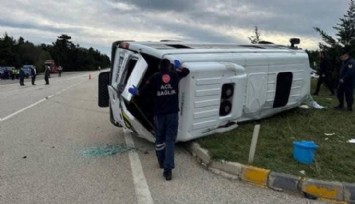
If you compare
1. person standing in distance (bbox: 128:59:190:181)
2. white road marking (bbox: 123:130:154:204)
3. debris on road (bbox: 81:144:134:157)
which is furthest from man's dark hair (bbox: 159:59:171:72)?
debris on road (bbox: 81:144:134:157)

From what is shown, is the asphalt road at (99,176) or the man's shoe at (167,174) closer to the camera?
the asphalt road at (99,176)

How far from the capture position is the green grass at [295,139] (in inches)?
251

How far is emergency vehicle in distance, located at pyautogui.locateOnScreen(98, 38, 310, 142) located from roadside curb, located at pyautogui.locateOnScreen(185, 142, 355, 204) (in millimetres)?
1395

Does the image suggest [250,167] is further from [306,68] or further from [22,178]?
[306,68]

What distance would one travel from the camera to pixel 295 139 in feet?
27.8

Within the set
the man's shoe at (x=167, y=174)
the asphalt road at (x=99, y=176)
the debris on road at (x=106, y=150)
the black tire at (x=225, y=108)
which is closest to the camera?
the asphalt road at (x=99, y=176)

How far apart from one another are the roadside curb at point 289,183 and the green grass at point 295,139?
0.20 metres

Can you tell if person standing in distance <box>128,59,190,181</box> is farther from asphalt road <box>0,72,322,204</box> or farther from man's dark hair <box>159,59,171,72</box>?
asphalt road <box>0,72,322,204</box>

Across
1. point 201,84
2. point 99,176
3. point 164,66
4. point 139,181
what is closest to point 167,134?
point 139,181

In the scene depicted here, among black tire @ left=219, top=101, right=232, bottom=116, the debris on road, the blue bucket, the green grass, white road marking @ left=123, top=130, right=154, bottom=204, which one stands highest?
black tire @ left=219, top=101, right=232, bottom=116

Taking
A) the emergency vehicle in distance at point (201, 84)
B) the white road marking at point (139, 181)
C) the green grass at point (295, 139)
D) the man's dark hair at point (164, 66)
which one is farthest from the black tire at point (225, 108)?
the man's dark hair at point (164, 66)

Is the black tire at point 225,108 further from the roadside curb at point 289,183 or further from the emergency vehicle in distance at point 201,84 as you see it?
the roadside curb at point 289,183

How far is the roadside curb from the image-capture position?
5609mm

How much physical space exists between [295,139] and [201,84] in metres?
2.30
